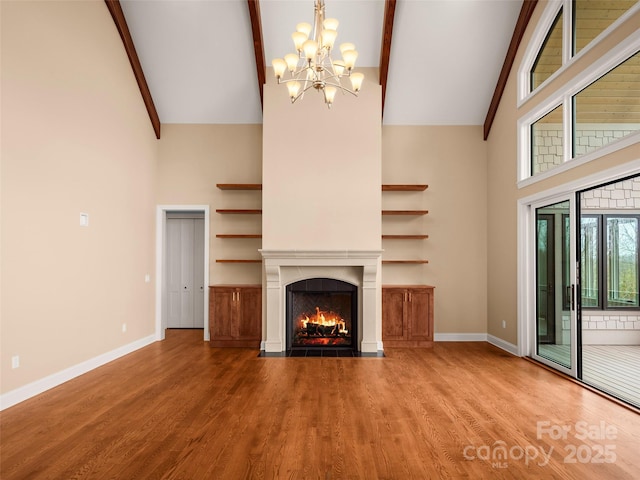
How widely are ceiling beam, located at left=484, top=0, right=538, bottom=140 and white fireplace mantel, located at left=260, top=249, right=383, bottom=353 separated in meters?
3.07

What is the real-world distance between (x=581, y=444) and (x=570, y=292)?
2.21 metres

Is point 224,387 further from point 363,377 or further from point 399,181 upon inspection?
point 399,181

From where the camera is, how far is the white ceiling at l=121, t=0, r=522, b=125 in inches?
233

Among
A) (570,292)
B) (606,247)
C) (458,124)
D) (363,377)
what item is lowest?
(363,377)

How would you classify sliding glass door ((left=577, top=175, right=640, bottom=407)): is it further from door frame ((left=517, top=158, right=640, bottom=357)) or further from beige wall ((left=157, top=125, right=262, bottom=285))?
beige wall ((left=157, top=125, right=262, bottom=285))

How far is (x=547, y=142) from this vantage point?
5426 mm

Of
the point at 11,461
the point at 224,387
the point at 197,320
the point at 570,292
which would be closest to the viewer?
the point at 11,461

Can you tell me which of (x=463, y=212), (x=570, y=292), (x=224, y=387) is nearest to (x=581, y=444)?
(x=570, y=292)

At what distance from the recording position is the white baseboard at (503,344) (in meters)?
6.11

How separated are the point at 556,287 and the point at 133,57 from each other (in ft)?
21.8

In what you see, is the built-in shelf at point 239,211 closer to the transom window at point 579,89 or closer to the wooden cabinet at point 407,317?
the wooden cabinet at point 407,317

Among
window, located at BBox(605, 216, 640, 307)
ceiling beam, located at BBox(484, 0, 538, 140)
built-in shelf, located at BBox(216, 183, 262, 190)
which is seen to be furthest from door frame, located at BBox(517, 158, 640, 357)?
built-in shelf, located at BBox(216, 183, 262, 190)

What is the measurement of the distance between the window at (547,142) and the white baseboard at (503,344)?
2.50 metres

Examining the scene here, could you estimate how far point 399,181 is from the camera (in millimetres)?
7297
